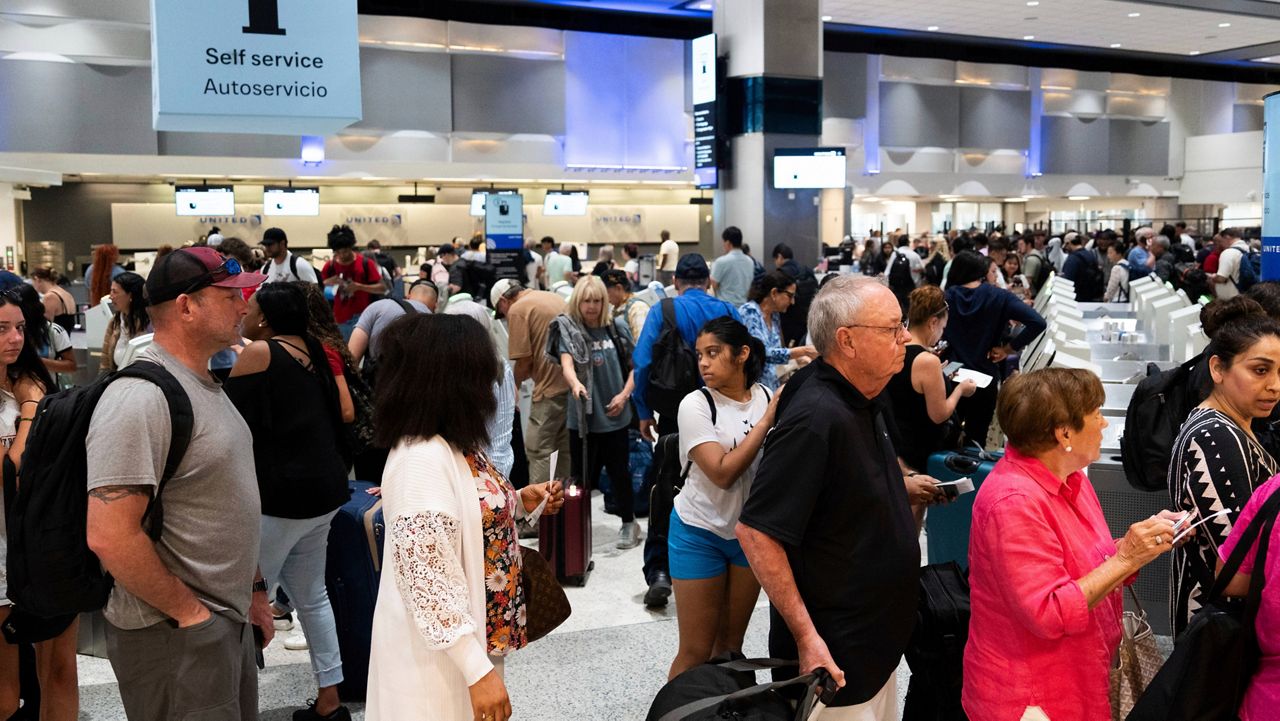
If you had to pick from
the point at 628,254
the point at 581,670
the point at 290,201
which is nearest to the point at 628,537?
the point at 581,670

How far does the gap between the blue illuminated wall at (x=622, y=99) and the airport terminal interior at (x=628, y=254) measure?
2.3 inches

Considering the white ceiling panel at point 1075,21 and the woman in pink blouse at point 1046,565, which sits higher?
the white ceiling panel at point 1075,21

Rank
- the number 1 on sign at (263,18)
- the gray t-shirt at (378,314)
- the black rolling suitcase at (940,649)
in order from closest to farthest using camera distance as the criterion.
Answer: the black rolling suitcase at (940,649) < the number 1 on sign at (263,18) < the gray t-shirt at (378,314)

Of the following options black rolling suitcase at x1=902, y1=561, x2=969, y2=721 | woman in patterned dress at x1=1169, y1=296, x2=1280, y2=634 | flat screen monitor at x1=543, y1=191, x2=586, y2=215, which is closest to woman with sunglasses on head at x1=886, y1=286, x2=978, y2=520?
black rolling suitcase at x1=902, y1=561, x2=969, y2=721

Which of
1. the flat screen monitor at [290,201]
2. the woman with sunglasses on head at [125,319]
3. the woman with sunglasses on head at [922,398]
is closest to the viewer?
the woman with sunglasses on head at [922,398]

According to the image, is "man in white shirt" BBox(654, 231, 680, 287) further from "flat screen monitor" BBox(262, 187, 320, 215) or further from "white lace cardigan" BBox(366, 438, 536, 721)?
"white lace cardigan" BBox(366, 438, 536, 721)

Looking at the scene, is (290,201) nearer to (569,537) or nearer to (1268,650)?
(569,537)

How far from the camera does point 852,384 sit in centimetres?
233

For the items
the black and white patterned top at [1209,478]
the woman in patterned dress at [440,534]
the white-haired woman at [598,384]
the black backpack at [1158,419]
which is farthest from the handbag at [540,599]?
the white-haired woman at [598,384]

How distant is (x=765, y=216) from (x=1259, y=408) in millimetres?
10180

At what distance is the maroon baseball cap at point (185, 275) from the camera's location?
233cm

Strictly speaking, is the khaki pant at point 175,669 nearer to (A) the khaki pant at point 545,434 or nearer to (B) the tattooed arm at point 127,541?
(B) the tattooed arm at point 127,541

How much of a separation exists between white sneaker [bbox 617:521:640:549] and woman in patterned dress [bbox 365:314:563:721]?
11.5 ft

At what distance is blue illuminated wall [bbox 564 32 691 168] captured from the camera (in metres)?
17.5
